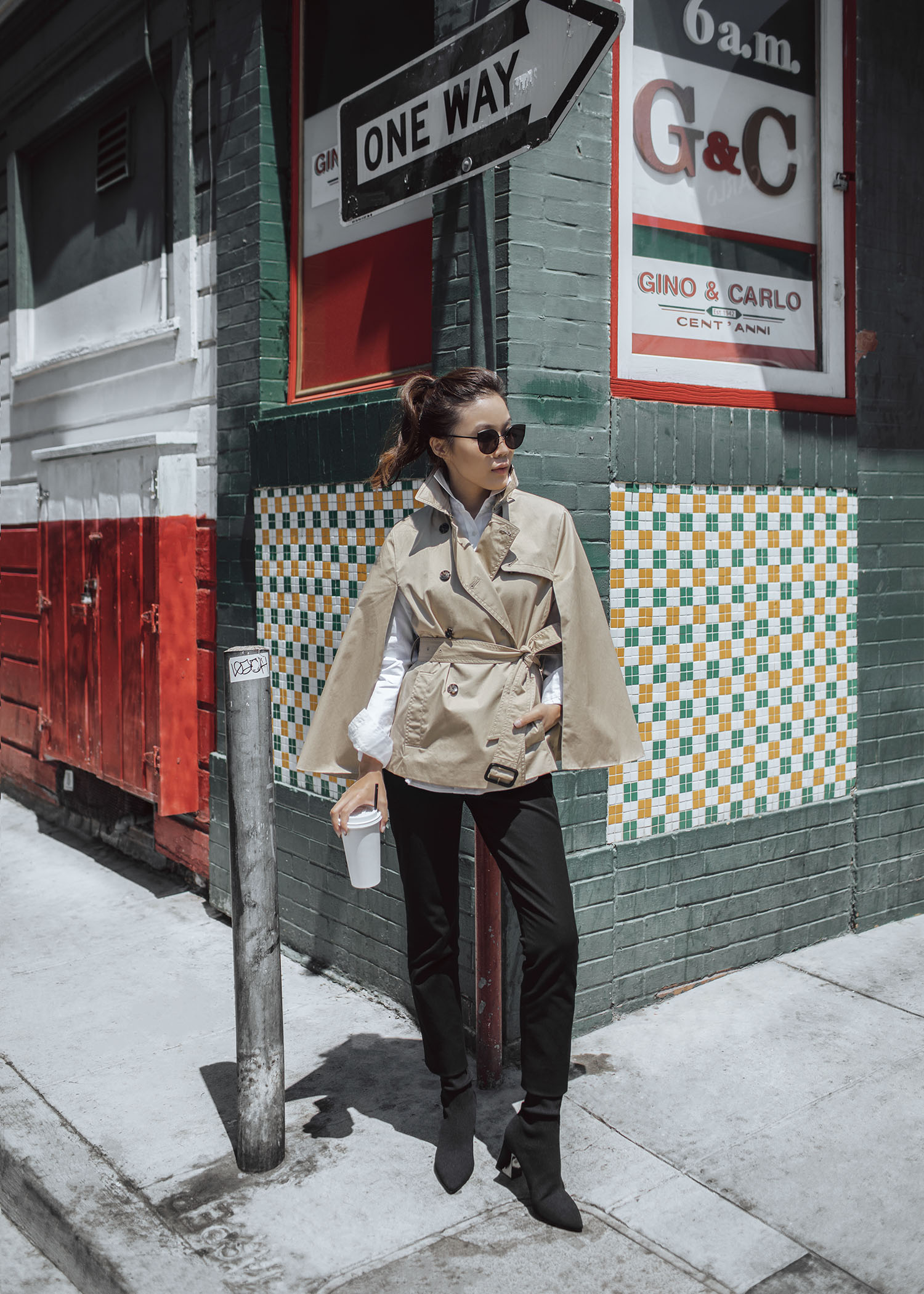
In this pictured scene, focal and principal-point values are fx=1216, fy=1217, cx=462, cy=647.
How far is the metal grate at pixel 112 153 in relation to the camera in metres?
6.81

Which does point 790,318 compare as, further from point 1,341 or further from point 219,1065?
point 1,341

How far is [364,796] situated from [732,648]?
204cm

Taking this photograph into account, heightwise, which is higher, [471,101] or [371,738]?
[471,101]

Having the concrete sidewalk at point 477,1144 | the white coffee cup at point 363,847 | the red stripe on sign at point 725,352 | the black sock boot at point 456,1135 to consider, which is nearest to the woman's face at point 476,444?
the white coffee cup at point 363,847

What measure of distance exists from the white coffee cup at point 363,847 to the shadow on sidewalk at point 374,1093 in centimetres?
99

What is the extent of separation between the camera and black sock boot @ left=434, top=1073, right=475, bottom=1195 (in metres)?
3.29

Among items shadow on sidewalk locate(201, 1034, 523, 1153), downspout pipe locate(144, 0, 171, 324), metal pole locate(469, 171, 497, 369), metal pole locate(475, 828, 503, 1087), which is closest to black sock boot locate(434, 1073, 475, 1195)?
shadow on sidewalk locate(201, 1034, 523, 1153)

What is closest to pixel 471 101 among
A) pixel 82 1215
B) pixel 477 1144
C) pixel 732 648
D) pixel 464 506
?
pixel 464 506

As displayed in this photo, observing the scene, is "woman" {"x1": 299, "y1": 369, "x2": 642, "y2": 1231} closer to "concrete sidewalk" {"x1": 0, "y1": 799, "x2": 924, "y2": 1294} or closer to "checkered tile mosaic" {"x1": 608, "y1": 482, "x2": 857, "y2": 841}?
"concrete sidewalk" {"x1": 0, "y1": 799, "x2": 924, "y2": 1294}

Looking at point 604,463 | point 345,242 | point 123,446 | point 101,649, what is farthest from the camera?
point 101,649

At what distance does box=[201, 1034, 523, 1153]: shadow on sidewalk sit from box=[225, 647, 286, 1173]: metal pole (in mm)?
254

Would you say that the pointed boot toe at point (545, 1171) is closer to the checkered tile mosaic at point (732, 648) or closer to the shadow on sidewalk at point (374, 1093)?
the shadow on sidewalk at point (374, 1093)

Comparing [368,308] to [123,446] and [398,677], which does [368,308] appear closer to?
[123,446]

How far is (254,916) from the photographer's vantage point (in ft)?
11.2
